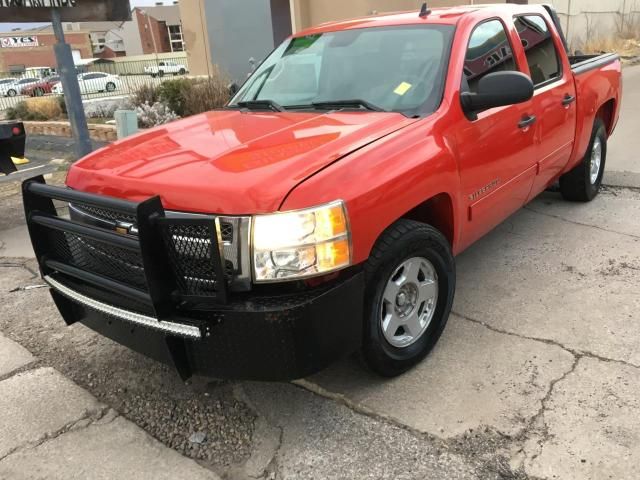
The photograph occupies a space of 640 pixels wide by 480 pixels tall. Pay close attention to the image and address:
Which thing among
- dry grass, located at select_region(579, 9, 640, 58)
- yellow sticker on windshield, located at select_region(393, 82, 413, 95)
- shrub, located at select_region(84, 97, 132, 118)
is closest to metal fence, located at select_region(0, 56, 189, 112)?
shrub, located at select_region(84, 97, 132, 118)

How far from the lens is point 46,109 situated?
14.2m

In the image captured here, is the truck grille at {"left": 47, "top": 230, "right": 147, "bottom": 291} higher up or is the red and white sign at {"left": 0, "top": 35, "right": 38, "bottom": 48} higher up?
the red and white sign at {"left": 0, "top": 35, "right": 38, "bottom": 48}

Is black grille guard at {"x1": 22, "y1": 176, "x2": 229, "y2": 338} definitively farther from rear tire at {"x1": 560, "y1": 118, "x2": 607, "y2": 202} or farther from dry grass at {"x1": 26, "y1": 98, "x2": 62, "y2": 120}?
dry grass at {"x1": 26, "y1": 98, "x2": 62, "y2": 120}

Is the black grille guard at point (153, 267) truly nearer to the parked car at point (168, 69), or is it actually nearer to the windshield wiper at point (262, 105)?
the windshield wiper at point (262, 105)

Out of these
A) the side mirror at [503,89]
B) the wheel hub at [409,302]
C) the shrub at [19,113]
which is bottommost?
the shrub at [19,113]

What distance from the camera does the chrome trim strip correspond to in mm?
2346

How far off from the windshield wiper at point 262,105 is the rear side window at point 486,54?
115 cm

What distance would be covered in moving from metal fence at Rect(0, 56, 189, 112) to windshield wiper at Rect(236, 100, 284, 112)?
8817 millimetres

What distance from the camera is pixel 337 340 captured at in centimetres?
251

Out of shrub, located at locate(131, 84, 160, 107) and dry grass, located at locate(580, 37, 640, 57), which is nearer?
shrub, located at locate(131, 84, 160, 107)

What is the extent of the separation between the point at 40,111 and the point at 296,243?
1411 cm

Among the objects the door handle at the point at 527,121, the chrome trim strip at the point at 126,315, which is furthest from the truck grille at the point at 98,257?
the door handle at the point at 527,121

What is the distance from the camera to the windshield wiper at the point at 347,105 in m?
3.28

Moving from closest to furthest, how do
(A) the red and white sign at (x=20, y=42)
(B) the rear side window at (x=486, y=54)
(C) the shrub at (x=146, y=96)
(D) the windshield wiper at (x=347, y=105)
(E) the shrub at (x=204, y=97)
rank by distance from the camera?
(D) the windshield wiper at (x=347, y=105) < (B) the rear side window at (x=486, y=54) < (E) the shrub at (x=204, y=97) < (C) the shrub at (x=146, y=96) < (A) the red and white sign at (x=20, y=42)
